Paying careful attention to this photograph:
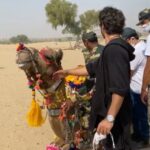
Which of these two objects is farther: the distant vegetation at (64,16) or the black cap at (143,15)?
the distant vegetation at (64,16)

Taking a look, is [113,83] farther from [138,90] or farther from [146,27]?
[138,90]

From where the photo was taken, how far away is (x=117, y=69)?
3.31 meters

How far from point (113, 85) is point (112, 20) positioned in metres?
0.54

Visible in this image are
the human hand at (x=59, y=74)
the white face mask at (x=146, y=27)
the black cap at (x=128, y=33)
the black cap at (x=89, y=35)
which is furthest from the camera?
the black cap at (x=128, y=33)

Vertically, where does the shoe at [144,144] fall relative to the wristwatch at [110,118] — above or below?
below

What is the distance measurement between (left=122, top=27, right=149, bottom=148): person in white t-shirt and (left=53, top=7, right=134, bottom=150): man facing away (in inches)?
90.9

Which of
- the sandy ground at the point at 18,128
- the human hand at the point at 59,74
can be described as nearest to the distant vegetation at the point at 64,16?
the sandy ground at the point at 18,128

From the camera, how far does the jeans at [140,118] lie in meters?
6.17

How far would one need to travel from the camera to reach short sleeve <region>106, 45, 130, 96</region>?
10.9 ft

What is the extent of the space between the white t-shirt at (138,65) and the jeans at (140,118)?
0.16 m

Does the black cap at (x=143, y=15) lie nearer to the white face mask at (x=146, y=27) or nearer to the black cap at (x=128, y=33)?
the white face mask at (x=146, y=27)

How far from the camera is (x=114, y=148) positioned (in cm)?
362

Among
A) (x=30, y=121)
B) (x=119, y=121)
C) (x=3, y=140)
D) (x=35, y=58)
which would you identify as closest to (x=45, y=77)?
(x=35, y=58)

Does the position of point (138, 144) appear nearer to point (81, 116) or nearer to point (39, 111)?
point (81, 116)
